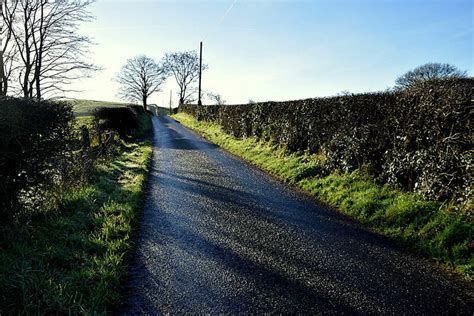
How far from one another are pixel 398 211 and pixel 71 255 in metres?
5.07

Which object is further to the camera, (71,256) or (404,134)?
(404,134)

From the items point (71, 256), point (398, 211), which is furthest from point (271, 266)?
point (398, 211)

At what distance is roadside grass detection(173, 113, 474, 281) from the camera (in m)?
3.91

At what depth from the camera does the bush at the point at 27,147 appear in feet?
13.8

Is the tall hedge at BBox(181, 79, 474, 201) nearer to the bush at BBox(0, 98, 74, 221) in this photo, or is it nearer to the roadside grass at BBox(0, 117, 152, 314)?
the roadside grass at BBox(0, 117, 152, 314)

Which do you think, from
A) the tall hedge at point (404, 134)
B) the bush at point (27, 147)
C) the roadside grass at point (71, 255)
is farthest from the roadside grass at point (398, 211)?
the bush at point (27, 147)

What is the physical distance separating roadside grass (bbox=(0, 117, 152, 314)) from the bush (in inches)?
19.6

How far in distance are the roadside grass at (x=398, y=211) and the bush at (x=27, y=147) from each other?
550cm

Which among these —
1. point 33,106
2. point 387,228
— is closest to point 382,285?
point 387,228

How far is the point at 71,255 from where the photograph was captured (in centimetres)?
370

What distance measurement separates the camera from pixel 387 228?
4.75m

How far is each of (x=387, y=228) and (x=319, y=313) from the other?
8.54 feet

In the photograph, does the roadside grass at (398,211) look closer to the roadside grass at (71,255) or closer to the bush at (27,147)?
the roadside grass at (71,255)

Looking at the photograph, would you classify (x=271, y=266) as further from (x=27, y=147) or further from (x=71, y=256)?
(x=27, y=147)
